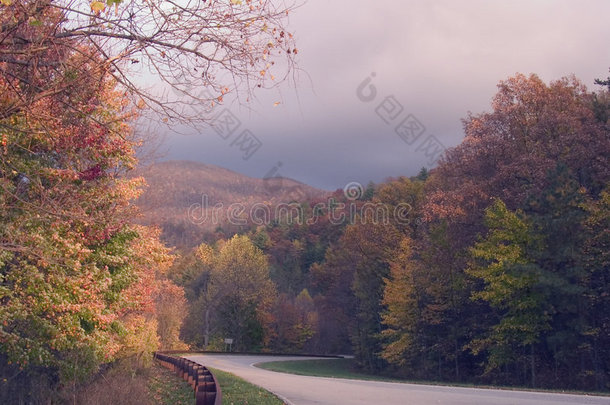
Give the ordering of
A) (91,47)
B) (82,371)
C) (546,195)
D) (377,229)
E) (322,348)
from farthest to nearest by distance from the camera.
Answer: (322,348) → (377,229) → (546,195) → (82,371) → (91,47)

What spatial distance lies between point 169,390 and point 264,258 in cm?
4889

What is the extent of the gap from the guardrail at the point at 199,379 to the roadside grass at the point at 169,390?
0.90 ft

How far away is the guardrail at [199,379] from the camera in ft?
38.7

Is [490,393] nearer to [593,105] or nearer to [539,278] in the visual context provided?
[539,278]

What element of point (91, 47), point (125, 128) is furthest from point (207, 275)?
point (91, 47)

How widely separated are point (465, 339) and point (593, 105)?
17696 mm

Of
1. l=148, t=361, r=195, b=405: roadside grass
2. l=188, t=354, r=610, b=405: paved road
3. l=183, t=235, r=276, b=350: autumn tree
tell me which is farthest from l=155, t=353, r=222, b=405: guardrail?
l=183, t=235, r=276, b=350: autumn tree

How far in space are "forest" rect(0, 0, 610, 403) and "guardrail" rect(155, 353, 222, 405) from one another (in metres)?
1.95

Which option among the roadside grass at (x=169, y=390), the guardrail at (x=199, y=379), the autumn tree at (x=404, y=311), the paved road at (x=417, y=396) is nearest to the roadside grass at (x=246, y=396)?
the paved road at (x=417, y=396)

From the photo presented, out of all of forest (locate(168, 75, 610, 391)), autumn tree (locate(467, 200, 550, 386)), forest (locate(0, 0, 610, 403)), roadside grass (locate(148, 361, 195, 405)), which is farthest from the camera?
autumn tree (locate(467, 200, 550, 386))

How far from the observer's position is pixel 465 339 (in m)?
39.8

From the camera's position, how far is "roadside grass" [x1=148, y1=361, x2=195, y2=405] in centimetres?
1661

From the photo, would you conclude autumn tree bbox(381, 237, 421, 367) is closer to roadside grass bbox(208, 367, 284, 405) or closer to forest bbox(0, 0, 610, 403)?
forest bbox(0, 0, 610, 403)

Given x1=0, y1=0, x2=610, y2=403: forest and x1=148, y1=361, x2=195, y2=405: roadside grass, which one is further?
x1=148, y1=361, x2=195, y2=405: roadside grass
